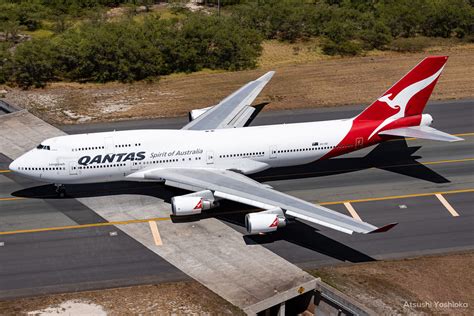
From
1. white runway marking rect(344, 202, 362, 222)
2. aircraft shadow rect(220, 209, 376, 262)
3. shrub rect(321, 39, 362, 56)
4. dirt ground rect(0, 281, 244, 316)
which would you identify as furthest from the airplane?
shrub rect(321, 39, 362, 56)

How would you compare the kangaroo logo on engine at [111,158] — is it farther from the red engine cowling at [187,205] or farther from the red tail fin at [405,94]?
the red tail fin at [405,94]

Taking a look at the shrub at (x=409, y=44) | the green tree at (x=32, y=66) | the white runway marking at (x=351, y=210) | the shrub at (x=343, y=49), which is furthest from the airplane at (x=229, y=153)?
the shrub at (x=409, y=44)

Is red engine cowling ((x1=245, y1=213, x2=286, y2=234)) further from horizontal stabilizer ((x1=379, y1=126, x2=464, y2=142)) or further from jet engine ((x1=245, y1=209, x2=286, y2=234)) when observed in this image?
horizontal stabilizer ((x1=379, y1=126, x2=464, y2=142))

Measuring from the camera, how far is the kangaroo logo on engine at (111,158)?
155 ft

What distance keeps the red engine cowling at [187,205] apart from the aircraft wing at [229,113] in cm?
1129

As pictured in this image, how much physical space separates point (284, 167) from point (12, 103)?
32473 millimetres

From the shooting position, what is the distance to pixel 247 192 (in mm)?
45406

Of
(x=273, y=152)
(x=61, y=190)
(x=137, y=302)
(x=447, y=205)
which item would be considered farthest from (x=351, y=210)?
(x=61, y=190)

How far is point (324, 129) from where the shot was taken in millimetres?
51281

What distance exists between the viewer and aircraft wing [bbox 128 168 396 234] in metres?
41.0

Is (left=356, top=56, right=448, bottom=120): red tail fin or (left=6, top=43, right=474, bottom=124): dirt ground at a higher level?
(left=356, top=56, right=448, bottom=120): red tail fin

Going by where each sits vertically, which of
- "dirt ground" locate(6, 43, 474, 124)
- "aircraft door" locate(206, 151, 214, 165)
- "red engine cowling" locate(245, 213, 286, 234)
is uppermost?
"dirt ground" locate(6, 43, 474, 124)

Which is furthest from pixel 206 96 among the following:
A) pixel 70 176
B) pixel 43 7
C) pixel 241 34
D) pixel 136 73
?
pixel 43 7

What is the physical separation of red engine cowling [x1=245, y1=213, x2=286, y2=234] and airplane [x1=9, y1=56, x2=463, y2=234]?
0.22ft
